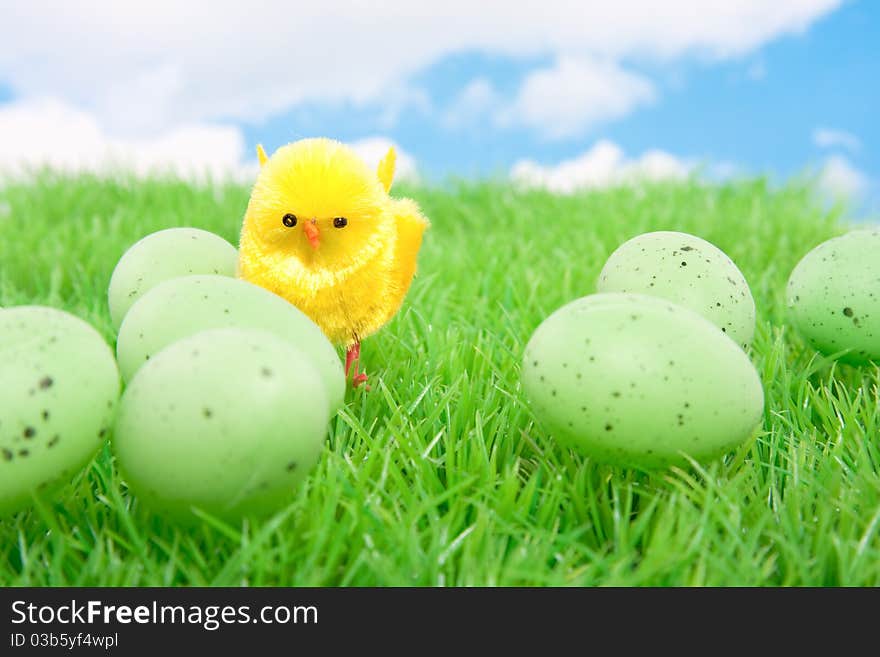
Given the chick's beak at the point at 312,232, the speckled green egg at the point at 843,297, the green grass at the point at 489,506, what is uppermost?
the chick's beak at the point at 312,232

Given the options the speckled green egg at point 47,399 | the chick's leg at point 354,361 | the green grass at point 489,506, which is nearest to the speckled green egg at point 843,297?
the green grass at point 489,506

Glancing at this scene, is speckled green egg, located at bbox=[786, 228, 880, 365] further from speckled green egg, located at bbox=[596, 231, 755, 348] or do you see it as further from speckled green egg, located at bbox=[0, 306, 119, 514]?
speckled green egg, located at bbox=[0, 306, 119, 514]

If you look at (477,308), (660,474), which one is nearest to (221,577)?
(660,474)

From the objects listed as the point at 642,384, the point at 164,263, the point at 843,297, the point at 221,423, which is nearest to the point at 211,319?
the point at 221,423

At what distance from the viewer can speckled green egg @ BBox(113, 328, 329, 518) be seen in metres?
0.99

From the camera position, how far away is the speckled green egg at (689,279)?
1443 mm

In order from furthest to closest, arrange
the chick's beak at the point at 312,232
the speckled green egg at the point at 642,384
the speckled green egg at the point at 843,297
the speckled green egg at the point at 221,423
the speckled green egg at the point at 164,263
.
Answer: the speckled green egg at the point at 843,297, the speckled green egg at the point at 164,263, the chick's beak at the point at 312,232, the speckled green egg at the point at 642,384, the speckled green egg at the point at 221,423

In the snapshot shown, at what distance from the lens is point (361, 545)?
3.67 ft

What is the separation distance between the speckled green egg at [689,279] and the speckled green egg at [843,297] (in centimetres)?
28

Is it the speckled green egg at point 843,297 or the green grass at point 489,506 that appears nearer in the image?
the green grass at point 489,506

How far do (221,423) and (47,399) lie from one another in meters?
0.23

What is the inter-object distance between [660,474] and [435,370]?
0.57 m

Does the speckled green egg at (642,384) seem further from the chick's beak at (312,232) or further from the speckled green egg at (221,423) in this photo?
the chick's beak at (312,232)
